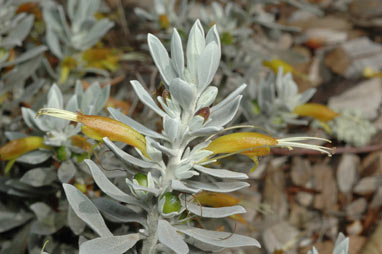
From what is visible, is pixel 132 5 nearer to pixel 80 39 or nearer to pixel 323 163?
pixel 80 39

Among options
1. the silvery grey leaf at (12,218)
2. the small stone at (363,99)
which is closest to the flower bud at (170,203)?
the silvery grey leaf at (12,218)

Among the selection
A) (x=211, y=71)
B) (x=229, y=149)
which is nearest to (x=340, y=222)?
(x=229, y=149)

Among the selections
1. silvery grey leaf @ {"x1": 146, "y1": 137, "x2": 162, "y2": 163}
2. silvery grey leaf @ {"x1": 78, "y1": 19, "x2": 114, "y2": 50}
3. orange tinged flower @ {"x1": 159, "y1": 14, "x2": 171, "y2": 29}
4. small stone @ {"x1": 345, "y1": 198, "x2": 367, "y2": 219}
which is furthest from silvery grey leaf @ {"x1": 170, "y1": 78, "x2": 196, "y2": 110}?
small stone @ {"x1": 345, "y1": 198, "x2": 367, "y2": 219}

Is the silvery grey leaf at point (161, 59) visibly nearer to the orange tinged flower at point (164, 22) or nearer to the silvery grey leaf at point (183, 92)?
the silvery grey leaf at point (183, 92)

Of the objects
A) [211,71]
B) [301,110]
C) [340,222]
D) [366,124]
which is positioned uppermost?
[211,71]

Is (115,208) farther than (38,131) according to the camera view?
No

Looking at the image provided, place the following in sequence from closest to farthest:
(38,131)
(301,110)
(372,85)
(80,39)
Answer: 1. (38,131)
2. (301,110)
3. (80,39)
4. (372,85)
